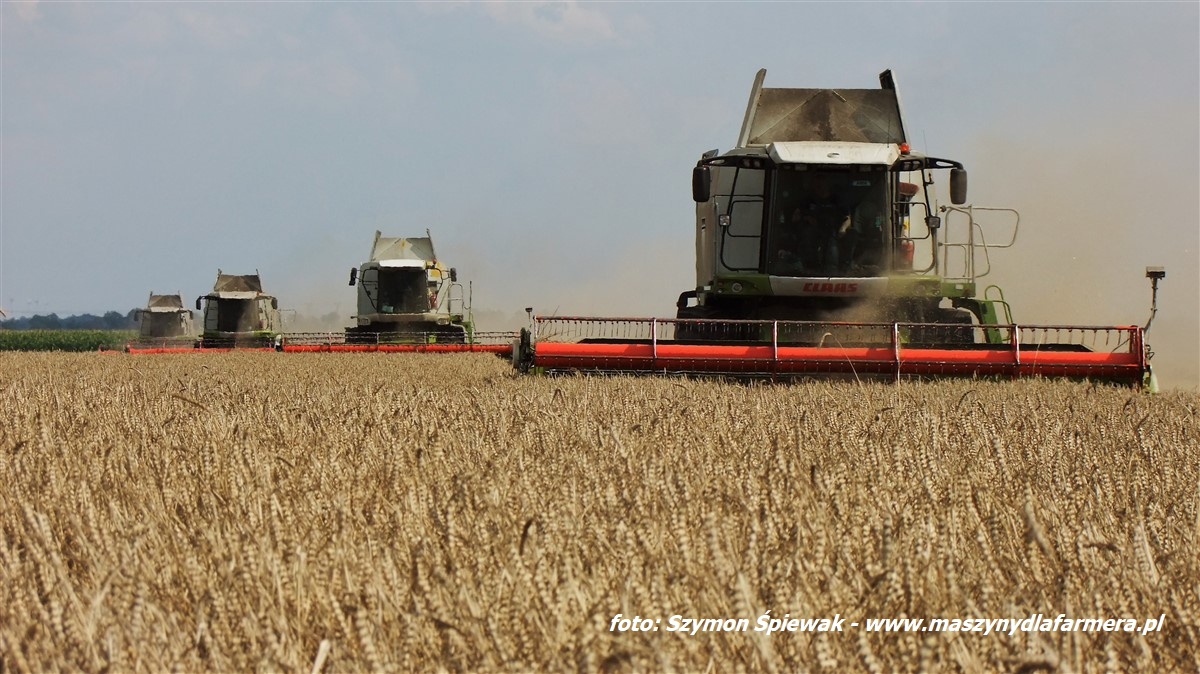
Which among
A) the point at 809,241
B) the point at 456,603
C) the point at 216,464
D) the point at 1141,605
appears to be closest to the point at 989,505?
the point at 1141,605

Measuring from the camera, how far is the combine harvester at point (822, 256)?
32.6ft

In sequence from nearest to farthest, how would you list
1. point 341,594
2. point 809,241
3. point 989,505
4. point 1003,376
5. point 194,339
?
point 341,594 → point 989,505 → point 1003,376 → point 809,241 → point 194,339

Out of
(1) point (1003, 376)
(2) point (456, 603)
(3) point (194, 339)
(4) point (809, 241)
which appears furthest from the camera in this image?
(3) point (194, 339)

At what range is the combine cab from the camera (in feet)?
102

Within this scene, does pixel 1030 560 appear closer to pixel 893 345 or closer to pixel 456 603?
pixel 456 603

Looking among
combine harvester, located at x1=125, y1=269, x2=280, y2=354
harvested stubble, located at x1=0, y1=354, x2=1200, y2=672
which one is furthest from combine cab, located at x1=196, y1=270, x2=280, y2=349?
harvested stubble, located at x1=0, y1=354, x2=1200, y2=672

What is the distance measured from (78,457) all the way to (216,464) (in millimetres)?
533

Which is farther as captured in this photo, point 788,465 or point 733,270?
point 733,270

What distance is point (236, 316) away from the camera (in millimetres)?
31344

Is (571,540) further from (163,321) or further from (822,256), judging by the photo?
(163,321)

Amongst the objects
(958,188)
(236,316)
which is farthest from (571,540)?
(236,316)

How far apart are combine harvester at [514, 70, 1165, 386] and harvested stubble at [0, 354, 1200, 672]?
4.61m

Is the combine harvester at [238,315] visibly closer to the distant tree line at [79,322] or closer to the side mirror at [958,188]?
the side mirror at [958,188]

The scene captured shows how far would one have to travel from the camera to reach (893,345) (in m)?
9.66
